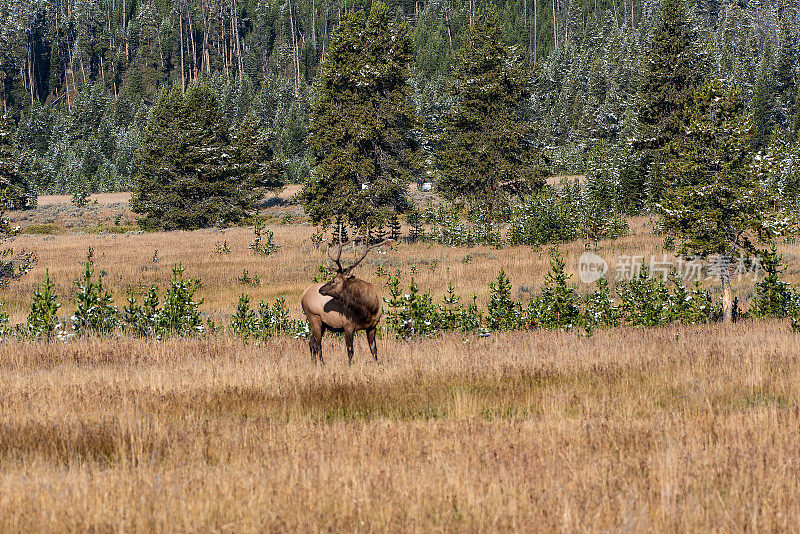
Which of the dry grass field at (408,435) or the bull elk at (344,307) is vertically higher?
the bull elk at (344,307)

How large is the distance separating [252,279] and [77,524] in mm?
22579

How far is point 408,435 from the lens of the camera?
707 cm

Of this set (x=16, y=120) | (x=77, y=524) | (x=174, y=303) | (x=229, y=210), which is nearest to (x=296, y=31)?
(x=16, y=120)

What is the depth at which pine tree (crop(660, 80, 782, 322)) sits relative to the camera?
58.3 feet

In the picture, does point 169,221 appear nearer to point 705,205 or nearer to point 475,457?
point 705,205

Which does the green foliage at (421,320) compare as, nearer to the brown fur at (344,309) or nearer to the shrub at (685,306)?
the brown fur at (344,309)

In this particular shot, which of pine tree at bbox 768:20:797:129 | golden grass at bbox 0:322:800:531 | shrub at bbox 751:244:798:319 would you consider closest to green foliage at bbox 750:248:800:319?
shrub at bbox 751:244:798:319

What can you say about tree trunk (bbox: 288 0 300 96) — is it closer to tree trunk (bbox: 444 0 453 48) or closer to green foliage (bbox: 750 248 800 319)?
tree trunk (bbox: 444 0 453 48)

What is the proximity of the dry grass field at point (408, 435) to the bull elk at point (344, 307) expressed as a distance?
420 millimetres

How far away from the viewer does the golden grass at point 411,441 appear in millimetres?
5043

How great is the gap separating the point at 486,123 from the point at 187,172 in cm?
2211

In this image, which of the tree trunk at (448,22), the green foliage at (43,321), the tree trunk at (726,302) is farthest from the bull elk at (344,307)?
the tree trunk at (448,22)

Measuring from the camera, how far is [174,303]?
15461 mm

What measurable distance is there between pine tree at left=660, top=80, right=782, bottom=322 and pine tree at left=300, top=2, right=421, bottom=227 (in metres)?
18.4
